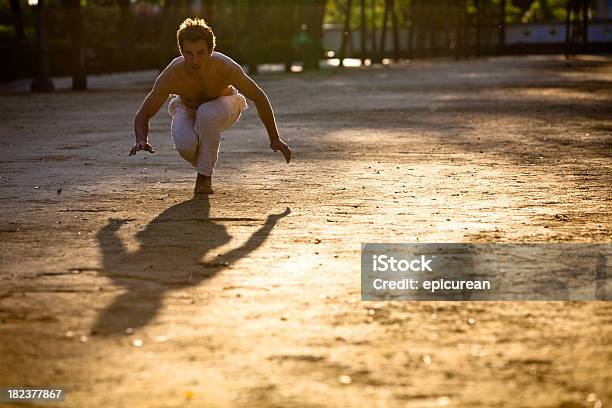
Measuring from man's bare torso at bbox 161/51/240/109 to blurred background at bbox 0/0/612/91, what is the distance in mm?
21786

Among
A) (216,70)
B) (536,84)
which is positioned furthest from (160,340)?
(536,84)

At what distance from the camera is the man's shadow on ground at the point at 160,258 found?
5.80 meters

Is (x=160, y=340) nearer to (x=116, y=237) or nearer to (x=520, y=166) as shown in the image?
(x=116, y=237)

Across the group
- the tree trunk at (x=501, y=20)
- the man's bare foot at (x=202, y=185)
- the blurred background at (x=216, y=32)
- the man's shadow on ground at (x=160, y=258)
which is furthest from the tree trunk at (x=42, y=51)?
the tree trunk at (x=501, y=20)

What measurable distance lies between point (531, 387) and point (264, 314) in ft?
5.01

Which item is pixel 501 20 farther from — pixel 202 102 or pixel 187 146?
pixel 187 146

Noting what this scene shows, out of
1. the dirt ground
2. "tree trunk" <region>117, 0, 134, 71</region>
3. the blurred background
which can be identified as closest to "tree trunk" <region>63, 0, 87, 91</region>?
the blurred background

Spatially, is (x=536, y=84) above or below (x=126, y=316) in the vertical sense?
below

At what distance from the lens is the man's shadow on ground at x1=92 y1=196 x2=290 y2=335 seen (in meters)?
5.80

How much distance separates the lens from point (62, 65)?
47.7 m

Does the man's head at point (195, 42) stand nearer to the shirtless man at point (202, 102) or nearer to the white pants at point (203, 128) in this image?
the shirtless man at point (202, 102)

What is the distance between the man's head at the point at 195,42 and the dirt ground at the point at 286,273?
105 cm

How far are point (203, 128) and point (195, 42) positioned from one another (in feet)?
2.38

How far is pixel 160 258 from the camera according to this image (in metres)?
7.21
